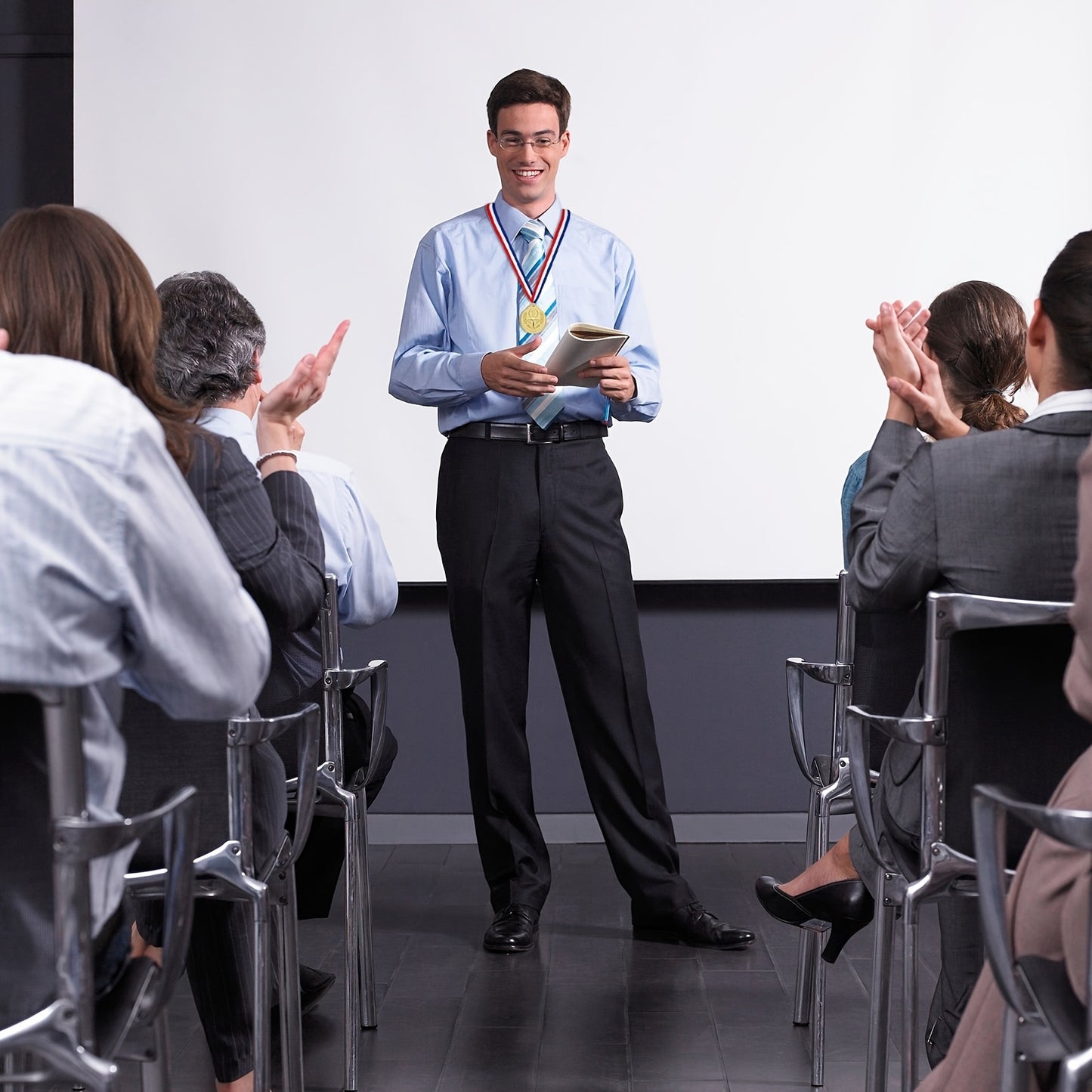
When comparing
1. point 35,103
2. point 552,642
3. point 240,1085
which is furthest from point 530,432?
point 35,103

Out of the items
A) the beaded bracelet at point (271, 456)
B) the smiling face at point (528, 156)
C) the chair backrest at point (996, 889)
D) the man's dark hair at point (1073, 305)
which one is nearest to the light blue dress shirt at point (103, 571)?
the chair backrest at point (996, 889)

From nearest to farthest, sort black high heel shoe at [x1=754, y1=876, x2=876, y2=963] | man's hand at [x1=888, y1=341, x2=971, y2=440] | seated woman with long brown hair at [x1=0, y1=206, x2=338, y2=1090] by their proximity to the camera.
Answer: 1. seated woman with long brown hair at [x1=0, y1=206, x2=338, y2=1090]
2. man's hand at [x1=888, y1=341, x2=971, y2=440]
3. black high heel shoe at [x1=754, y1=876, x2=876, y2=963]

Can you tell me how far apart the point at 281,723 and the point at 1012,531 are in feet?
3.09

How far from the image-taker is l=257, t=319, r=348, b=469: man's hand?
6.68 feet

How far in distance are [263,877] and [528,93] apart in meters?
2.03

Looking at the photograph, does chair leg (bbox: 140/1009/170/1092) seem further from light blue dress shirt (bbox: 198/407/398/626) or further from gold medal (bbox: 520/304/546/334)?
gold medal (bbox: 520/304/546/334)

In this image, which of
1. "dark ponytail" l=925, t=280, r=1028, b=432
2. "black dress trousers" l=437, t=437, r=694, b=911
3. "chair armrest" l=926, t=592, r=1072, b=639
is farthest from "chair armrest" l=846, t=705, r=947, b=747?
"black dress trousers" l=437, t=437, r=694, b=911

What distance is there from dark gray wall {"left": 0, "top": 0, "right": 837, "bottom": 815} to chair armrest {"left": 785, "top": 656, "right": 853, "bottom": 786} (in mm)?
1515

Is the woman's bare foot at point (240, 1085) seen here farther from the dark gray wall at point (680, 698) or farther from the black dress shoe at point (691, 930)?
the dark gray wall at point (680, 698)

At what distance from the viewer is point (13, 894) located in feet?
3.45

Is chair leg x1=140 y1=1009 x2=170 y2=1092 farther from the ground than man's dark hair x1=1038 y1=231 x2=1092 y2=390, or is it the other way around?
man's dark hair x1=1038 y1=231 x2=1092 y2=390

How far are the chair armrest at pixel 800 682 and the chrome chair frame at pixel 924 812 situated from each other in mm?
597

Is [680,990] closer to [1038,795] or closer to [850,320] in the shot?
[1038,795]

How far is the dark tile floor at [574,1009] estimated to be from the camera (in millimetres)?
2252
